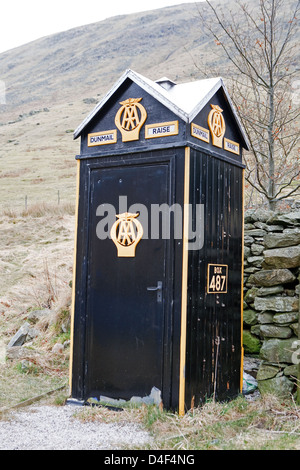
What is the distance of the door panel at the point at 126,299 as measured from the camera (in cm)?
516

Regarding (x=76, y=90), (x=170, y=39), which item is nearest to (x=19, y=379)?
(x=76, y=90)

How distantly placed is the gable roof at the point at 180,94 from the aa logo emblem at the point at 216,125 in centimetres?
19

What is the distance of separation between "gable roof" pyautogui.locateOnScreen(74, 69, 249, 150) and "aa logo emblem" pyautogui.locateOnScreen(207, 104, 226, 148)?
19 centimetres

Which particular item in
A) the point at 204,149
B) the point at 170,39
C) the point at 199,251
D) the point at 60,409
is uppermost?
the point at 170,39

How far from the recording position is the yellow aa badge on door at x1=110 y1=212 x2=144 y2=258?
213 inches

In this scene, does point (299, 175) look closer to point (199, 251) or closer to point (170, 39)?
point (199, 251)

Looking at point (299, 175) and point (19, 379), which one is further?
point (299, 175)

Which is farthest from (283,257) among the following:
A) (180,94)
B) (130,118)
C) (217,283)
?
(130,118)

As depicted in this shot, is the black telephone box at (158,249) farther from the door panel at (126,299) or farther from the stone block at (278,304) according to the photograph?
the stone block at (278,304)

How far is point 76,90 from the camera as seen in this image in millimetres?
87812

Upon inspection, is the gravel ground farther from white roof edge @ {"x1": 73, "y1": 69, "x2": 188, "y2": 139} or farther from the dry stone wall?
white roof edge @ {"x1": 73, "y1": 69, "x2": 188, "y2": 139}
